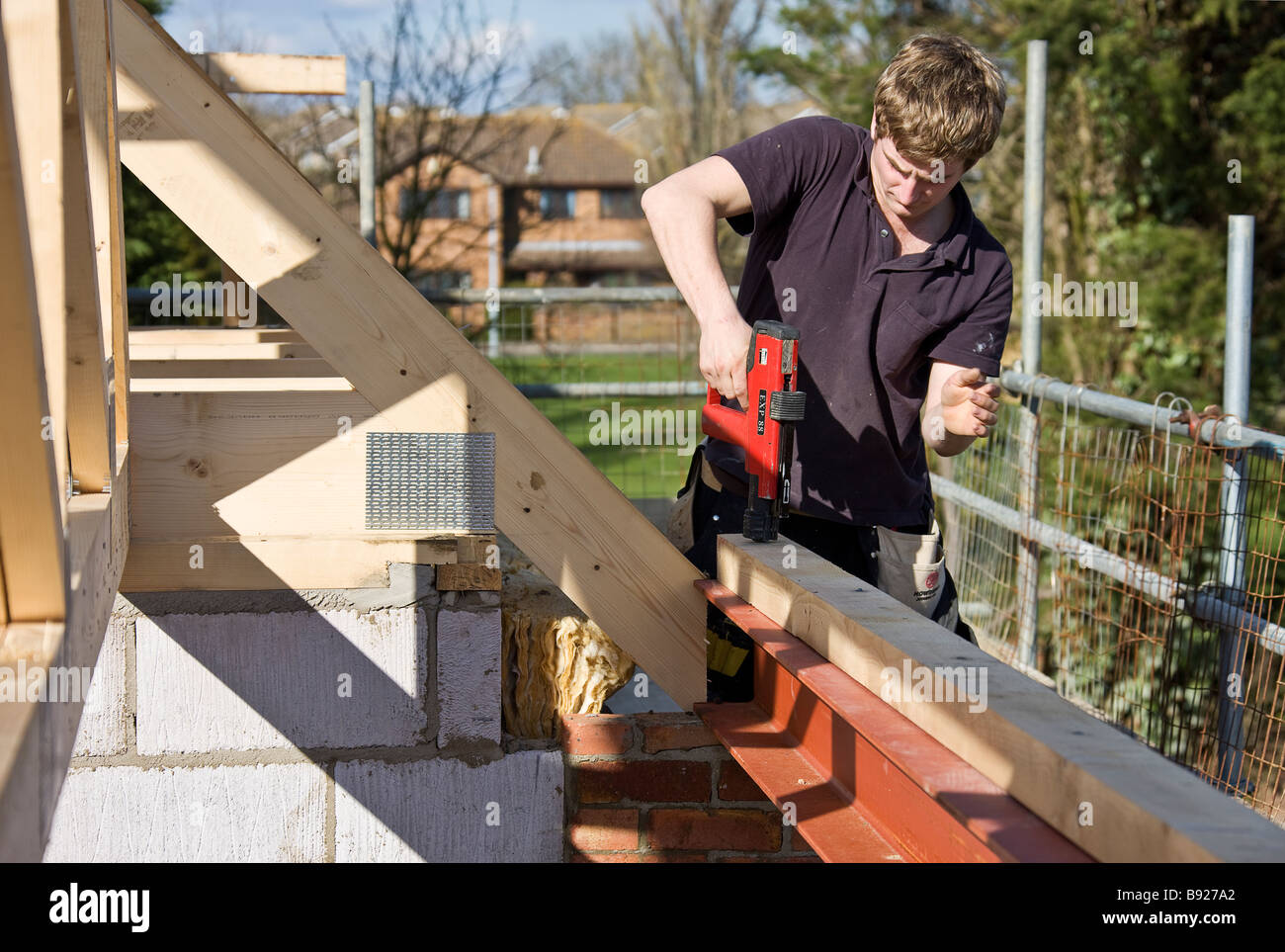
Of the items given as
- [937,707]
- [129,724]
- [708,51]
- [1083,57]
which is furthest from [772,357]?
[708,51]

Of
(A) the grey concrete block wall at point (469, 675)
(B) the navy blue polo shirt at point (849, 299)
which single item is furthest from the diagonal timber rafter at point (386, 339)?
(B) the navy blue polo shirt at point (849, 299)

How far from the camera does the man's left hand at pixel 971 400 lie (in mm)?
2773

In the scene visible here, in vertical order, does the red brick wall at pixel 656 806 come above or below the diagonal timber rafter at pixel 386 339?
below

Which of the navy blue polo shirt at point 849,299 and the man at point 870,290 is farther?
the navy blue polo shirt at point 849,299

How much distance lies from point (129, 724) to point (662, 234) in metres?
1.80

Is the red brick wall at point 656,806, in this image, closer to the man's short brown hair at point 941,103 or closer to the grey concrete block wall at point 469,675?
the grey concrete block wall at point 469,675

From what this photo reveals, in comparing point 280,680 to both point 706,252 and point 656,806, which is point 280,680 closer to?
point 656,806

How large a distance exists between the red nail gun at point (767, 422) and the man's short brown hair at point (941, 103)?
53 centimetres

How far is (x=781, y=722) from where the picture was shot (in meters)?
2.74

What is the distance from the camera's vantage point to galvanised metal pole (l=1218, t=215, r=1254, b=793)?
3.71m

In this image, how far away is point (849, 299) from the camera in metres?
3.00

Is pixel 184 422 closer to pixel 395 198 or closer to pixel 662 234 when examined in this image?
pixel 662 234

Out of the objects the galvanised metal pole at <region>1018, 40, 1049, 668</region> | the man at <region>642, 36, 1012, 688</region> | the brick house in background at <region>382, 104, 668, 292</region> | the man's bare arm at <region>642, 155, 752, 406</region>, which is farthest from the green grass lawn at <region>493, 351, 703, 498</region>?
the man's bare arm at <region>642, 155, 752, 406</region>

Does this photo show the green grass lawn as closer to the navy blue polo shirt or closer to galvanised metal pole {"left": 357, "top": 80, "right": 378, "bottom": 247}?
galvanised metal pole {"left": 357, "top": 80, "right": 378, "bottom": 247}
